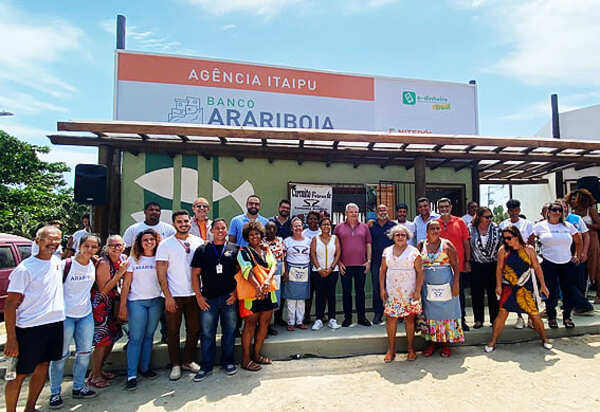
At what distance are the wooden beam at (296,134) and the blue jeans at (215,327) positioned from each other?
2.56m

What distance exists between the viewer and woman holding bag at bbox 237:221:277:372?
369cm

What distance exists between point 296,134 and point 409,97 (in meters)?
4.66

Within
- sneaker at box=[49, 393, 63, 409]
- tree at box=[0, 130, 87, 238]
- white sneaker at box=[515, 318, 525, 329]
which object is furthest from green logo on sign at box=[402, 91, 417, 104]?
tree at box=[0, 130, 87, 238]

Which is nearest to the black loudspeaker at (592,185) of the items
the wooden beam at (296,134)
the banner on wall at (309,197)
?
the wooden beam at (296,134)

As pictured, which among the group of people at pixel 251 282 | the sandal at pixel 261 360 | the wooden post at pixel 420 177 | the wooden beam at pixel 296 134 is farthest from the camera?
the wooden post at pixel 420 177

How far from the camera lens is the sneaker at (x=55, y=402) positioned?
3157mm

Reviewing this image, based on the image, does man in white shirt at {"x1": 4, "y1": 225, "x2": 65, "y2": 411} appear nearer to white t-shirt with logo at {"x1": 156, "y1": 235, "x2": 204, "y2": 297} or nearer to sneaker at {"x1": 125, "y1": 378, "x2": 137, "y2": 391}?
sneaker at {"x1": 125, "y1": 378, "x2": 137, "y2": 391}

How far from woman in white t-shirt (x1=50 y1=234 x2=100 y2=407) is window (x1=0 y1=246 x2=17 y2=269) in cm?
499

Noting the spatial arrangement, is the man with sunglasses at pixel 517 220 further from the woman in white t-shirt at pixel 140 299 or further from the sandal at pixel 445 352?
the woman in white t-shirt at pixel 140 299

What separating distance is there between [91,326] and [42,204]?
17.5 m

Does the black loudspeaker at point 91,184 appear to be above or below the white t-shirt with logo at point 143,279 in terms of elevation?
above

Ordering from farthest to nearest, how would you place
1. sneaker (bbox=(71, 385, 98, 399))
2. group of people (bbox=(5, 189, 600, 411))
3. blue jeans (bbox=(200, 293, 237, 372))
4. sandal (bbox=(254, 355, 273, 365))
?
sandal (bbox=(254, 355, 273, 365)), blue jeans (bbox=(200, 293, 237, 372)), sneaker (bbox=(71, 385, 98, 399)), group of people (bbox=(5, 189, 600, 411))

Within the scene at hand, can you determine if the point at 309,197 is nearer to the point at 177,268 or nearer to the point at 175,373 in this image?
the point at 177,268

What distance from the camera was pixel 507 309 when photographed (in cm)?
425
